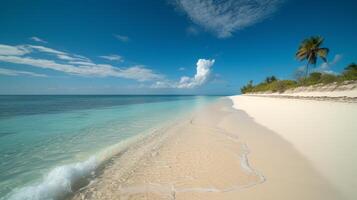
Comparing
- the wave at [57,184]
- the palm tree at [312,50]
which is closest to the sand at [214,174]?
the wave at [57,184]

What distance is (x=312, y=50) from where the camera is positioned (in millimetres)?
34219

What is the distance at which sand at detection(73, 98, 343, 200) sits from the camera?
10.1ft

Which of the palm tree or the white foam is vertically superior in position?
the palm tree

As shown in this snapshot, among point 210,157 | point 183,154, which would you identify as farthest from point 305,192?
point 183,154

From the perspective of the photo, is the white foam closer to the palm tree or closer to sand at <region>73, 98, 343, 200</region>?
sand at <region>73, 98, 343, 200</region>

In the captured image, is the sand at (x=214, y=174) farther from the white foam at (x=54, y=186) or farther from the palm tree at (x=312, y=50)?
the palm tree at (x=312, y=50)

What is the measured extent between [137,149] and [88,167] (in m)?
1.92

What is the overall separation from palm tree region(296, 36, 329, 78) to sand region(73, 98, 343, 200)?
39.5m

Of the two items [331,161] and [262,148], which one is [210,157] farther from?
[331,161]

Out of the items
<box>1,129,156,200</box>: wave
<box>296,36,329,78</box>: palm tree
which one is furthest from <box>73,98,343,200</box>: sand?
<box>296,36,329,78</box>: palm tree

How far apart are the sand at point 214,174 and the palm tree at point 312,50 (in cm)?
3951

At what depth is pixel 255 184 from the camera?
331cm

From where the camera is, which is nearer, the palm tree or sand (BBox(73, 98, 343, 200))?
sand (BBox(73, 98, 343, 200))

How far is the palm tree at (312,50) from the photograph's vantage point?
32.7 meters
